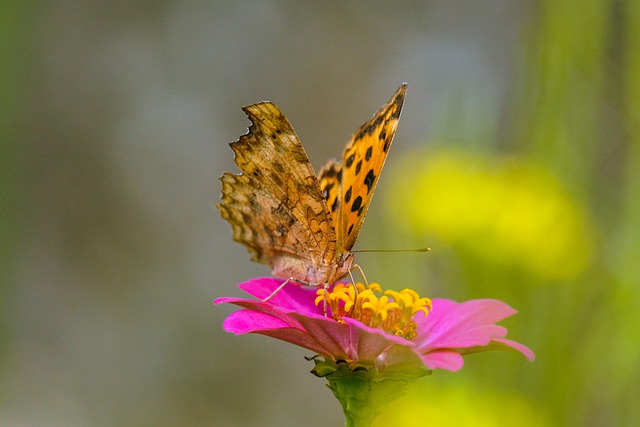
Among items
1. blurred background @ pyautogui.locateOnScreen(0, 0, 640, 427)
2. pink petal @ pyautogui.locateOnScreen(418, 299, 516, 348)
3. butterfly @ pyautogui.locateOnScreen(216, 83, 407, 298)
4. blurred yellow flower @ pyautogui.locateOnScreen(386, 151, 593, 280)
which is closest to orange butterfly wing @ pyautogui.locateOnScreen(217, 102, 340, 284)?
butterfly @ pyautogui.locateOnScreen(216, 83, 407, 298)

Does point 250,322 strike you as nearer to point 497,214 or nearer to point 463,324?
point 463,324

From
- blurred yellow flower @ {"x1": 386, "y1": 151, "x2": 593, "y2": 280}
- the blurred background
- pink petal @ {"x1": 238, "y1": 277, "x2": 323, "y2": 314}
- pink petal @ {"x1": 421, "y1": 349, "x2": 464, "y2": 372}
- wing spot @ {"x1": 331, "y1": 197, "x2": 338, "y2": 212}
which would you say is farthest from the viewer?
the blurred background

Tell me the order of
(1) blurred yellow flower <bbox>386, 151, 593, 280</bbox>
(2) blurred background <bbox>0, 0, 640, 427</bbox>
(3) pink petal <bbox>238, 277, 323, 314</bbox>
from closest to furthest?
(3) pink petal <bbox>238, 277, 323, 314</bbox>, (1) blurred yellow flower <bbox>386, 151, 593, 280</bbox>, (2) blurred background <bbox>0, 0, 640, 427</bbox>

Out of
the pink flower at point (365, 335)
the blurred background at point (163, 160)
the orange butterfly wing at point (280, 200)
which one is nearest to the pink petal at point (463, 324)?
the pink flower at point (365, 335)

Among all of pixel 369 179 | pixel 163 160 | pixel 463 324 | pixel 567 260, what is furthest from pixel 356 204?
pixel 163 160

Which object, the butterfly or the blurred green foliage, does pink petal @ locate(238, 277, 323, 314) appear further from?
the blurred green foliage

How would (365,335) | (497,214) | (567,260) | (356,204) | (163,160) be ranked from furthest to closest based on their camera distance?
(163,160)
(497,214)
(567,260)
(356,204)
(365,335)
